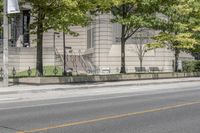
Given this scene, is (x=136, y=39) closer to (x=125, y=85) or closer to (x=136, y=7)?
(x=136, y=7)

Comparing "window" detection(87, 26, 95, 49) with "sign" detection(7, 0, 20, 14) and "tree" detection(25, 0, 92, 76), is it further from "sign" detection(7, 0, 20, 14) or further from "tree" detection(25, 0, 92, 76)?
"sign" detection(7, 0, 20, 14)

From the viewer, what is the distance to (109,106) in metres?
17.3

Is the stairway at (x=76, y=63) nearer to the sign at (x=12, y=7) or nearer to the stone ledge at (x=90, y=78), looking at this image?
the stone ledge at (x=90, y=78)

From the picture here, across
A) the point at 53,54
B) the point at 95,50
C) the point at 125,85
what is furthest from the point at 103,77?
the point at 95,50

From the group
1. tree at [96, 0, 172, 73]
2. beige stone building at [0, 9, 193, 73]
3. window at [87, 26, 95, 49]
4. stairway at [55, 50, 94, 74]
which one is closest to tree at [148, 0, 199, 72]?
tree at [96, 0, 172, 73]

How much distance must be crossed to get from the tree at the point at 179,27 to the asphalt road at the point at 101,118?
20.3 m

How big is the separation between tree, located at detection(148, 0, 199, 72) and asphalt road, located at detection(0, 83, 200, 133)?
20.3 m

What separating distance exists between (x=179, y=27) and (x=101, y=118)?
26.3 m

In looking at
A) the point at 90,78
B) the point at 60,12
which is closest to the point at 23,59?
the point at 90,78

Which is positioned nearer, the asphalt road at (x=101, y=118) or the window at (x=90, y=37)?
the asphalt road at (x=101, y=118)

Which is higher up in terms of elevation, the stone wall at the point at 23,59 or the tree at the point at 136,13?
the tree at the point at 136,13

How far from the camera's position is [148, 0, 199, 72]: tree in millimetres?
38062

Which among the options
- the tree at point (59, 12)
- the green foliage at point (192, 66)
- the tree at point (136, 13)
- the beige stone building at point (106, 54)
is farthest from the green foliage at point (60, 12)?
the beige stone building at point (106, 54)

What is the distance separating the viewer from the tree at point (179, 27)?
125 feet
